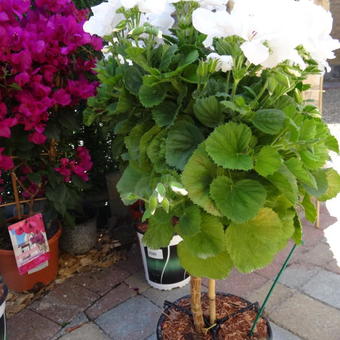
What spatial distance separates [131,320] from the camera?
190 cm

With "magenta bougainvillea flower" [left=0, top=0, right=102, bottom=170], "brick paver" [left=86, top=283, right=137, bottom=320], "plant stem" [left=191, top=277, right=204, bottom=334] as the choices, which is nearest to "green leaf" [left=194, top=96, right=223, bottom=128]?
"plant stem" [left=191, top=277, right=204, bottom=334]

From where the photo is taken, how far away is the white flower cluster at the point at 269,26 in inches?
33.4

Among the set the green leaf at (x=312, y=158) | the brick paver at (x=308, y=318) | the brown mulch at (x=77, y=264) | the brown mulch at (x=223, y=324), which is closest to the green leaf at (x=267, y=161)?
the green leaf at (x=312, y=158)

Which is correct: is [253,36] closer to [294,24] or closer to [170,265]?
[294,24]

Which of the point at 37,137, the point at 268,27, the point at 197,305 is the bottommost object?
the point at 197,305

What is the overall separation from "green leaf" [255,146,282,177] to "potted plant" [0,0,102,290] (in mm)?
1109

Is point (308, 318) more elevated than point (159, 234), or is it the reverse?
point (159, 234)

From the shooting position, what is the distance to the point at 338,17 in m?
9.10

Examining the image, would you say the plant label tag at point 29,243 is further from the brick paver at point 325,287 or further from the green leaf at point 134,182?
the brick paver at point 325,287

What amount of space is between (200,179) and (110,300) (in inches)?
50.7

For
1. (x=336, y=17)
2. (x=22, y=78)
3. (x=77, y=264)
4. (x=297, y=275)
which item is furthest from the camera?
(x=336, y=17)

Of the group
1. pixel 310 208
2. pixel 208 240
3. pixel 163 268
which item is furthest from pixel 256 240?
pixel 163 268

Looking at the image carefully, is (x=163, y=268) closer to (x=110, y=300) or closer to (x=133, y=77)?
(x=110, y=300)

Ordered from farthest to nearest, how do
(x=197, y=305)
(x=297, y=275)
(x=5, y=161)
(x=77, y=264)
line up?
1. (x=77, y=264)
2. (x=297, y=275)
3. (x=5, y=161)
4. (x=197, y=305)
